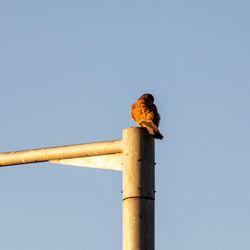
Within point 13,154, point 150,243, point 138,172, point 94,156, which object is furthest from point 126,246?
point 13,154

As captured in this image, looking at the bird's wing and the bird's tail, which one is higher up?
the bird's wing

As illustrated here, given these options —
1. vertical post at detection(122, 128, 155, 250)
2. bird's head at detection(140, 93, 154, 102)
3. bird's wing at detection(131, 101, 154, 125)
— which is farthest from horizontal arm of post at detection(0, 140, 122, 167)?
bird's head at detection(140, 93, 154, 102)

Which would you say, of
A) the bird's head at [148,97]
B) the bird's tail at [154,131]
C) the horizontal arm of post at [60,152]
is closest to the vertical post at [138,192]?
the bird's tail at [154,131]

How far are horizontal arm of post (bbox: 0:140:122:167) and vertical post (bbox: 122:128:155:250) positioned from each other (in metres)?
0.16

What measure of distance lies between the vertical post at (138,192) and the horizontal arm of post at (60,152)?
161 mm

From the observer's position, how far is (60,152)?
595cm

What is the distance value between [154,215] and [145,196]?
0.14 m

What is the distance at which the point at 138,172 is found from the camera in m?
5.29

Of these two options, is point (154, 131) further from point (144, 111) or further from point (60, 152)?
point (144, 111)

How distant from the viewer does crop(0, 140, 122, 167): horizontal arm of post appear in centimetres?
566

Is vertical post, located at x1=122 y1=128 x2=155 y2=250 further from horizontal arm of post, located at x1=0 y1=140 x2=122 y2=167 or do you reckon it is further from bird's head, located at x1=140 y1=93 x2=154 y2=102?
bird's head, located at x1=140 y1=93 x2=154 y2=102

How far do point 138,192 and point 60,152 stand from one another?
0.95 meters

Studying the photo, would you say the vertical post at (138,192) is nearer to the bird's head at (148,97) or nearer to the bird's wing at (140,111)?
the bird's wing at (140,111)

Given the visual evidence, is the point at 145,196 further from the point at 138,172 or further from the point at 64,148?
the point at 64,148
